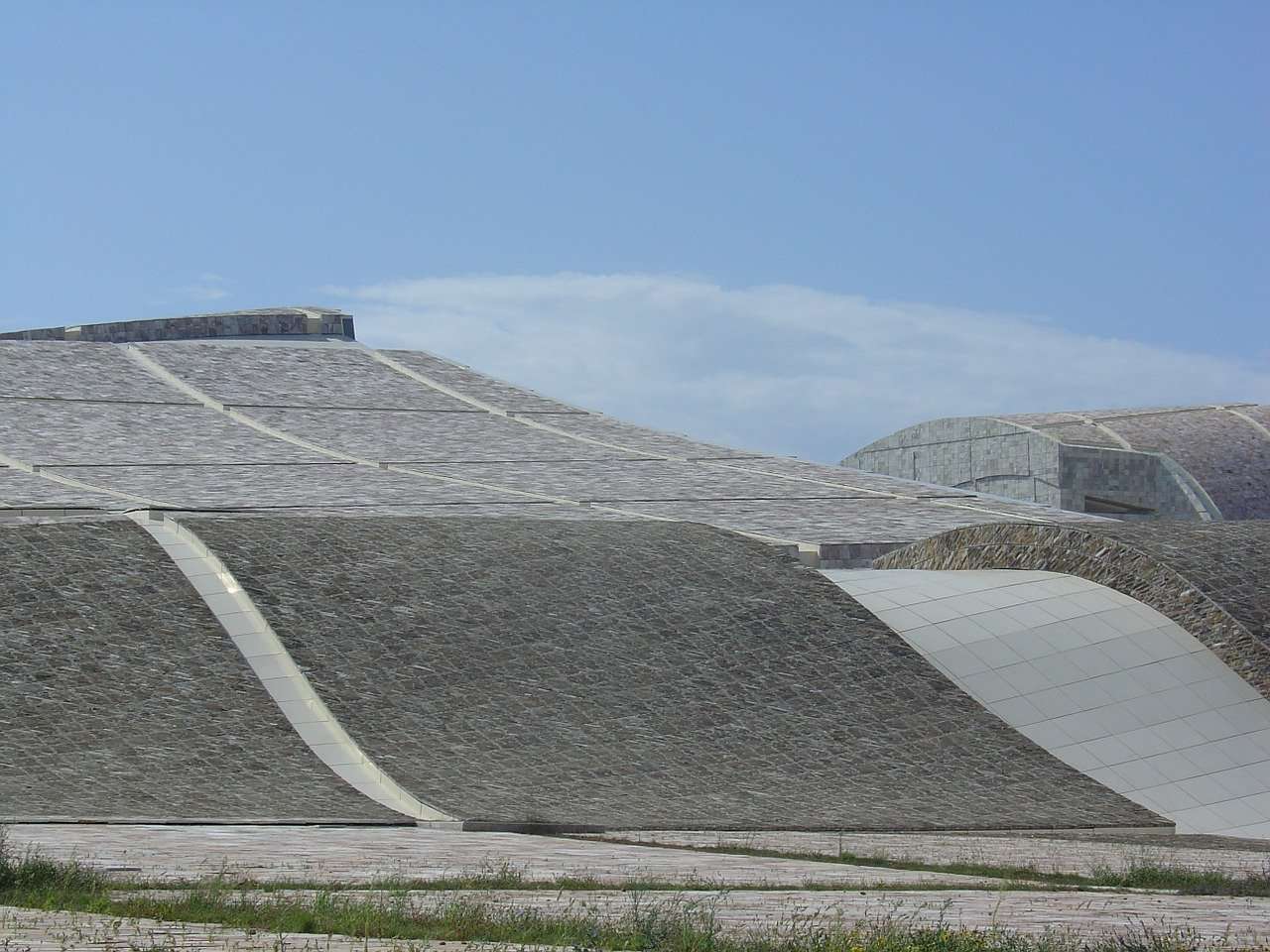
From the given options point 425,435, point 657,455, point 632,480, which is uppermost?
point 425,435

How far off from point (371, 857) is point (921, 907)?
4033 millimetres

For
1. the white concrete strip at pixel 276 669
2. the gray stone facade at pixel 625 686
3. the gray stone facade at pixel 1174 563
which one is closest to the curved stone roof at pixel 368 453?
the gray stone facade at pixel 1174 563

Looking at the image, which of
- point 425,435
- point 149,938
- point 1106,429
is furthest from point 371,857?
point 1106,429

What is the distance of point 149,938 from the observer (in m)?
7.27

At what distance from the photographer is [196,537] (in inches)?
845

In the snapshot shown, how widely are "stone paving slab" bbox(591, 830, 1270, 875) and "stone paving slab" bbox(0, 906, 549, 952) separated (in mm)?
6221

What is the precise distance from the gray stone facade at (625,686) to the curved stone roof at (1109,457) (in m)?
20.4

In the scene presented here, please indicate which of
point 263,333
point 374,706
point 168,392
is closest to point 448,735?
point 374,706

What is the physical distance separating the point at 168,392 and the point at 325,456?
6.02m

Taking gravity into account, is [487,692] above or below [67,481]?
below

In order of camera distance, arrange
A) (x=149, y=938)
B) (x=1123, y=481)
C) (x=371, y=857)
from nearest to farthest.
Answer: (x=149, y=938) < (x=371, y=857) < (x=1123, y=481)

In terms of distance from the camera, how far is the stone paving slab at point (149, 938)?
6965 mm

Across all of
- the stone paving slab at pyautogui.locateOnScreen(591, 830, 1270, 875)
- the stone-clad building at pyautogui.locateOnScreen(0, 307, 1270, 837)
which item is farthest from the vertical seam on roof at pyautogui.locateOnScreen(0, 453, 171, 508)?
the stone paving slab at pyautogui.locateOnScreen(591, 830, 1270, 875)

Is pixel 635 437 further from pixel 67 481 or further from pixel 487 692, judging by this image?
pixel 487 692
